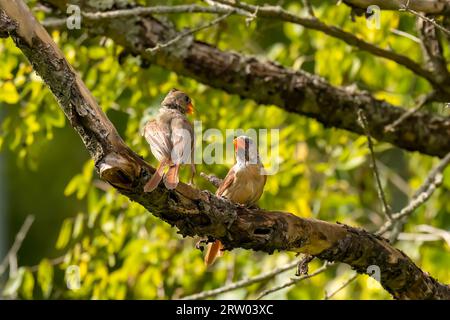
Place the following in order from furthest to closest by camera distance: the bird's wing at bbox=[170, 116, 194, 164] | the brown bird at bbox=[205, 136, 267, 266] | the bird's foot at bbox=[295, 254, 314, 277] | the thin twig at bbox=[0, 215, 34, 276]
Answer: the thin twig at bbox=[0, 215, 34, 276] → the brown bird at bbox=[205, 136, 267, 266] → the bird's foot at bbox=[295, 254, 314, 277] → the bird's wing at bbox=[170, 116, 194, 164]

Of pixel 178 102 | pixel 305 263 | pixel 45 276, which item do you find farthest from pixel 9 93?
pixel 305 263

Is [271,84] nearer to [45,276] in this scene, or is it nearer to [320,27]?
[320,27]

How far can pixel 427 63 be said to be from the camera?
487 cm

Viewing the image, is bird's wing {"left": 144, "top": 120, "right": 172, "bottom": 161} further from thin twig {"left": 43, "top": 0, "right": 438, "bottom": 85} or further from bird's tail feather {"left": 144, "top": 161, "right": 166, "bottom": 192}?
thin twig {"left": 43, "top": 0, "right": 438, "bottom": 85}

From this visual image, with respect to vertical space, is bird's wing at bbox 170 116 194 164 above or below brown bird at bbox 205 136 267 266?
above

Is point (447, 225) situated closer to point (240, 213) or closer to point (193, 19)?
point (193, 19)

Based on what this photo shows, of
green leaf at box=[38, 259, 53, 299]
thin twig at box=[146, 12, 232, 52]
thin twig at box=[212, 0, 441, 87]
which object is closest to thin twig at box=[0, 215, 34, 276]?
green leaf at box=[38, 259, 53, 299]

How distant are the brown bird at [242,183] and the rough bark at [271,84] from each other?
2.38ft

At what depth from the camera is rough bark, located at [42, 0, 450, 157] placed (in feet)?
15.9

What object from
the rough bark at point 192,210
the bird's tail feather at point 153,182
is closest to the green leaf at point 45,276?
the rough bark at point 192,210

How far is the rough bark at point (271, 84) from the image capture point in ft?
15.9

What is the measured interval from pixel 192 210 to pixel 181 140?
469 mm

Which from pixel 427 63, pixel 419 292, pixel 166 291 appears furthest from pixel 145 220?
pixel 419 292
